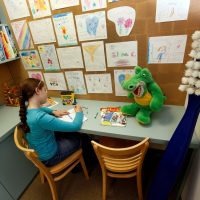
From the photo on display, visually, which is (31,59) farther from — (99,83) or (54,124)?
(54,124)

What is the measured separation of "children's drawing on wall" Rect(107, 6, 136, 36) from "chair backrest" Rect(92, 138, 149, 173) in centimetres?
83

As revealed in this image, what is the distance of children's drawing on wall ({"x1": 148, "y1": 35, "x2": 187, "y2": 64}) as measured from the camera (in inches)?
45.0

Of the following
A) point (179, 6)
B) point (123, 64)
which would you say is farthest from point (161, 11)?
point (123, 64)

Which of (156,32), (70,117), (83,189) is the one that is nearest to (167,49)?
(156,32)

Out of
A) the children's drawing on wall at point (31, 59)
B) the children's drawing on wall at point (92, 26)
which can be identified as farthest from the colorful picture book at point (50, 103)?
the children's drawing on wall at point (92, 26)

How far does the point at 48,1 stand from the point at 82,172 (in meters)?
1.69

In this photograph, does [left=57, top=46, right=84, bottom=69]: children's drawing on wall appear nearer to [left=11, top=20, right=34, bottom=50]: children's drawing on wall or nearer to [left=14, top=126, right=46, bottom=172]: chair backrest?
[left=11, top=20, right=34, bottom=50]: children's drawing on wall

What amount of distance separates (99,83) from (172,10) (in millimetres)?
815

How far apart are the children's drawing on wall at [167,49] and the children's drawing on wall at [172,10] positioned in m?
0.12

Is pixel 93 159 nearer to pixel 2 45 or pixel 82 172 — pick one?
pixel 82 172

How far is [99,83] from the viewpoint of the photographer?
5.05 feet

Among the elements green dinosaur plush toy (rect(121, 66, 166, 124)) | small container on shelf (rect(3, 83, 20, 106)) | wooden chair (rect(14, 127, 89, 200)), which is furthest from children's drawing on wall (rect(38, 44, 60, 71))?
green dinosaur plush toy (rect(121, 66, 166, 124))

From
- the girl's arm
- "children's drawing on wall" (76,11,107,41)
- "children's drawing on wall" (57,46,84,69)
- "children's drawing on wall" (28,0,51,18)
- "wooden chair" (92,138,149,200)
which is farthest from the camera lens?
"children's drawing on wall" (57,46,84,69)

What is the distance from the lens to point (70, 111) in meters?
1.49
